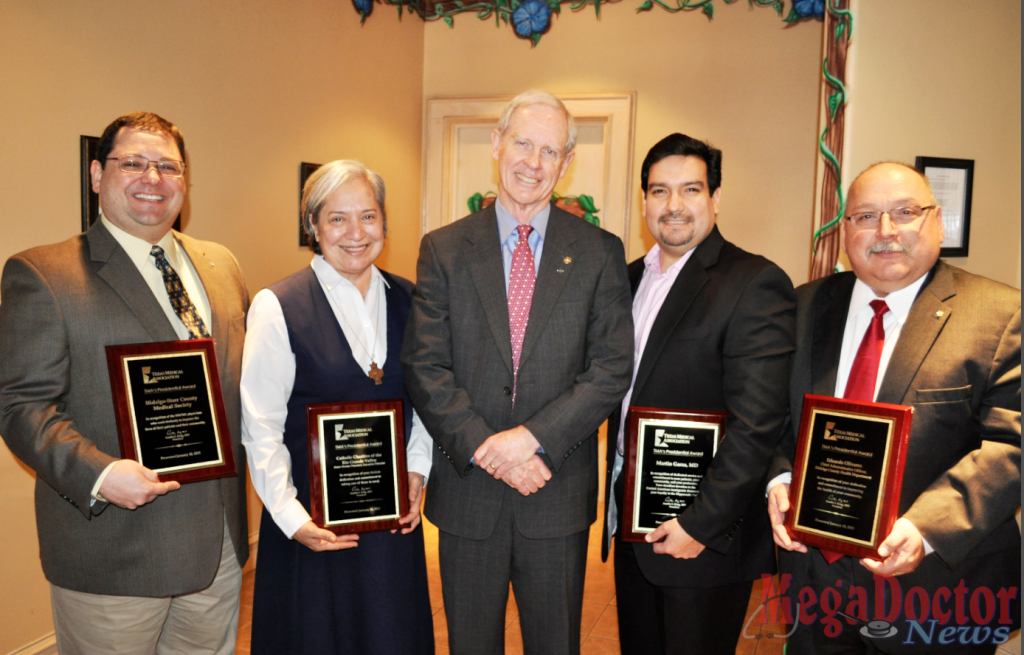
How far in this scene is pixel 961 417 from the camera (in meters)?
1.78

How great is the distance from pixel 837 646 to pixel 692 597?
15.9 inches

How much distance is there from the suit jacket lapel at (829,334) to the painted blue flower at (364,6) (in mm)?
3655

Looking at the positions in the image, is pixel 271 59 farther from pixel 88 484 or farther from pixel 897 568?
pixel 897 568

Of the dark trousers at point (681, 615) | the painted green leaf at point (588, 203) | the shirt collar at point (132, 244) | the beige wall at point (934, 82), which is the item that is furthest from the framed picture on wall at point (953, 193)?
the shirt collar at point (132, 244)

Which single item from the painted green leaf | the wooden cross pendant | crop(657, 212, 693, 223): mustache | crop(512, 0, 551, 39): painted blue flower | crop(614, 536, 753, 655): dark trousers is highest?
crop(512, 0, 551, 39): painted blue flower

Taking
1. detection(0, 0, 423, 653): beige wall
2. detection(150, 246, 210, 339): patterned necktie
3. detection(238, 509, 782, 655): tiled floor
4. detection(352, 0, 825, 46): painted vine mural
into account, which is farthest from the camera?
detection(352, 0, 825, 46): painted vine mural

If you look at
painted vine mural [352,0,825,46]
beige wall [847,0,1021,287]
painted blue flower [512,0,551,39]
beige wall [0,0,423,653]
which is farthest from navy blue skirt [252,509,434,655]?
painted blue flower [512,0,551,39]

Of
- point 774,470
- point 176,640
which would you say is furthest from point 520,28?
point 176,640

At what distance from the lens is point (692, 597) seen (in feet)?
6.54

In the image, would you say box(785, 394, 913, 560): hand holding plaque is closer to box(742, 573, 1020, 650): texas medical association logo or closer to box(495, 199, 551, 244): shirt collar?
box(742, 573, 1020, 650): texas medical association logo

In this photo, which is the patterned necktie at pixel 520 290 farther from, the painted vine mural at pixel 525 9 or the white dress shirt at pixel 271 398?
the painted vine mural at pixel 525 9

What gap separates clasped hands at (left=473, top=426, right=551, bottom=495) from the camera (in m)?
Result: 1.83

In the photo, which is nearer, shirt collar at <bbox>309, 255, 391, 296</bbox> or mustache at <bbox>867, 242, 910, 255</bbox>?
mustache at <bbox>867, 242, 910, 255</bbox>

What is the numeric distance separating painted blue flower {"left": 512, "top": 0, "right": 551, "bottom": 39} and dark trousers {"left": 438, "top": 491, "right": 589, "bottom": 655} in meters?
4.05
